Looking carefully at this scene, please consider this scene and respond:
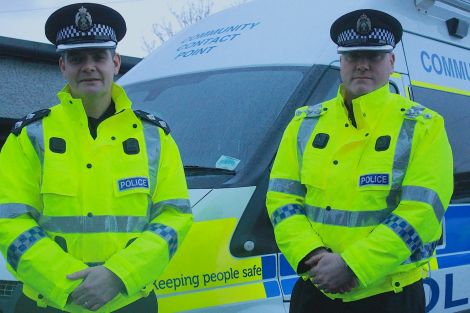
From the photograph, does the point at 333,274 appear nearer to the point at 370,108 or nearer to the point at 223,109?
the point at 370,108

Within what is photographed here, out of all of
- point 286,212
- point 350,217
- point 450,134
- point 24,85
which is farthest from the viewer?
point 24,85

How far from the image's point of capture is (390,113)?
8.02 feet

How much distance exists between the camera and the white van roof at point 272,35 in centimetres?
348

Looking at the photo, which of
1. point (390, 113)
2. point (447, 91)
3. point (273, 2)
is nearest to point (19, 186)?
point (390, 113)

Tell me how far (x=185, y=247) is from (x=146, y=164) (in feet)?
1.74

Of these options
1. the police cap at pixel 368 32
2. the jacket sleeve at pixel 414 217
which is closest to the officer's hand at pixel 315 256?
the jacket sleeve at pixel 414 217

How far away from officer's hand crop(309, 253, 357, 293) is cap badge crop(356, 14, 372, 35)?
88 cm

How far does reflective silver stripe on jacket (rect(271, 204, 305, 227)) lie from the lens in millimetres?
2453

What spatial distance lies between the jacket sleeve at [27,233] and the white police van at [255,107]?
1.97 ft

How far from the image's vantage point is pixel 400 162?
91.7 inches

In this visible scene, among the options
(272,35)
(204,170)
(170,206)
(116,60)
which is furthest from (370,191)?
(272,35)

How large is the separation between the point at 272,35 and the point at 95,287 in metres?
2.10

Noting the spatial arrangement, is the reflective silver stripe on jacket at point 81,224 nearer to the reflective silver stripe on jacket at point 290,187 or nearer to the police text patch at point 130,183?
the police text patch at point 130,183

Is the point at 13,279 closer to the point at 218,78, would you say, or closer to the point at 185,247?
the point at 185,247
